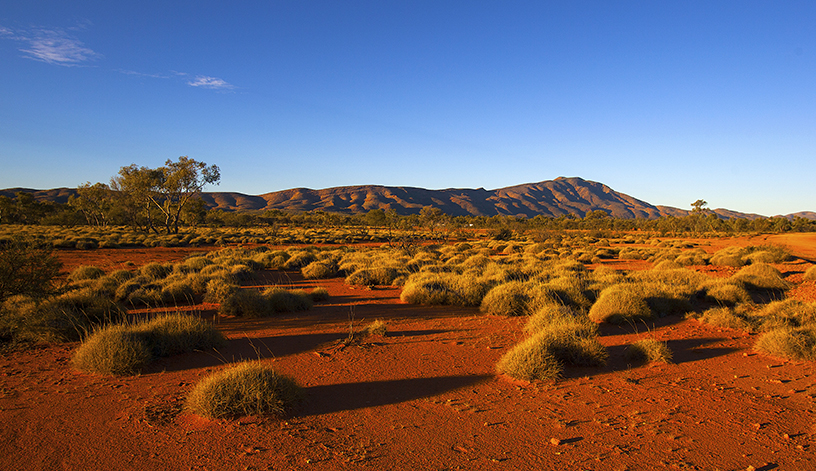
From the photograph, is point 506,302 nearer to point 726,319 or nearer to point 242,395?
point 726,319

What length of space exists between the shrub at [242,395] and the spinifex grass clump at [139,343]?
1819 millimetres

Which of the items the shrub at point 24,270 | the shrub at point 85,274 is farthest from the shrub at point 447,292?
the shrub at point 85,274

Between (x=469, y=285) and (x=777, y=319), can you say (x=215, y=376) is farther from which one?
(x=777, y=319)

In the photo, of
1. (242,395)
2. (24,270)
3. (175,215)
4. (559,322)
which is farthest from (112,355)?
(175,215)

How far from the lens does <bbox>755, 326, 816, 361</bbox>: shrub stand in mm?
6316

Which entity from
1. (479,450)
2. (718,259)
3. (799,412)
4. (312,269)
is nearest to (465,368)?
(479,450)

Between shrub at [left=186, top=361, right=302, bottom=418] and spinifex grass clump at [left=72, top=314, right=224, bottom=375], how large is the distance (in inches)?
71.6

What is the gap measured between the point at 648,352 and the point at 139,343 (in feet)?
25.8

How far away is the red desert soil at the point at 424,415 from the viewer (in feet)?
12.2

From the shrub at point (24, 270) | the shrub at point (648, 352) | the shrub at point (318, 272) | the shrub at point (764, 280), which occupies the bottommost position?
the shrub at point (318, 272)

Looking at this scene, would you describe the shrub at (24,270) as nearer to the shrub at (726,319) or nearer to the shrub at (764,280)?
the shrub at (726,319)

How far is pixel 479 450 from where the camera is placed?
3.86m

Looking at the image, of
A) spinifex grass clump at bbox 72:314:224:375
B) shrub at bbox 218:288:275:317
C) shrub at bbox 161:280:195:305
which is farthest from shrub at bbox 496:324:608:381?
shrub at bbox 161:280:195:305

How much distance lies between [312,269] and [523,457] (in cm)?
1371
